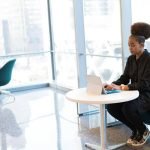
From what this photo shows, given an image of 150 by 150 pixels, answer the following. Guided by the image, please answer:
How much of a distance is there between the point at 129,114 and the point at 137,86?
0.92 ft

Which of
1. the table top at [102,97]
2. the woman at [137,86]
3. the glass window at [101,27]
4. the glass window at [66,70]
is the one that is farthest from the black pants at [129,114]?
the glass window at [66,70]

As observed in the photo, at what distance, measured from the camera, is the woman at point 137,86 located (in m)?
2.96

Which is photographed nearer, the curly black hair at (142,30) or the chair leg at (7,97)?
the curly black hair at (142,30)

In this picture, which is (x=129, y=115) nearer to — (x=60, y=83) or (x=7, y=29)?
(x=60, y=83)

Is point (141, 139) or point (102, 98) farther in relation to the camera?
point (141, 139)

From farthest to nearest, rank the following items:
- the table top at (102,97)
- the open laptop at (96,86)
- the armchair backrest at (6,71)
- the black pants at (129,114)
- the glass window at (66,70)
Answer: the glass window at (66,70), the armchair backrest at (6,71), the black pants at (129,114), the open laptop at (96,86), the table top at (102,97)

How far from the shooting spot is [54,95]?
18.6 feet

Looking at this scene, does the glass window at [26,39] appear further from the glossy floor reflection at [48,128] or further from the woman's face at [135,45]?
the woman's face at [135,45]

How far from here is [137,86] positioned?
9.70 feet

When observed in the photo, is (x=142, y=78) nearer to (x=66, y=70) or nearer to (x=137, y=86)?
(x=137, y=86)

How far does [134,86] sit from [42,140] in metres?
1.17

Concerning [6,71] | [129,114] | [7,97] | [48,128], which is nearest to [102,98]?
[129,114]

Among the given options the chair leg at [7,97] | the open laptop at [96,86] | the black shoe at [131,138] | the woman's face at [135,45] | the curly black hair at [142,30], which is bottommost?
the chair leg at [7,97]

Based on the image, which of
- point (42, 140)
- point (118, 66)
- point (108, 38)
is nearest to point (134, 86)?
point (42, 140)
